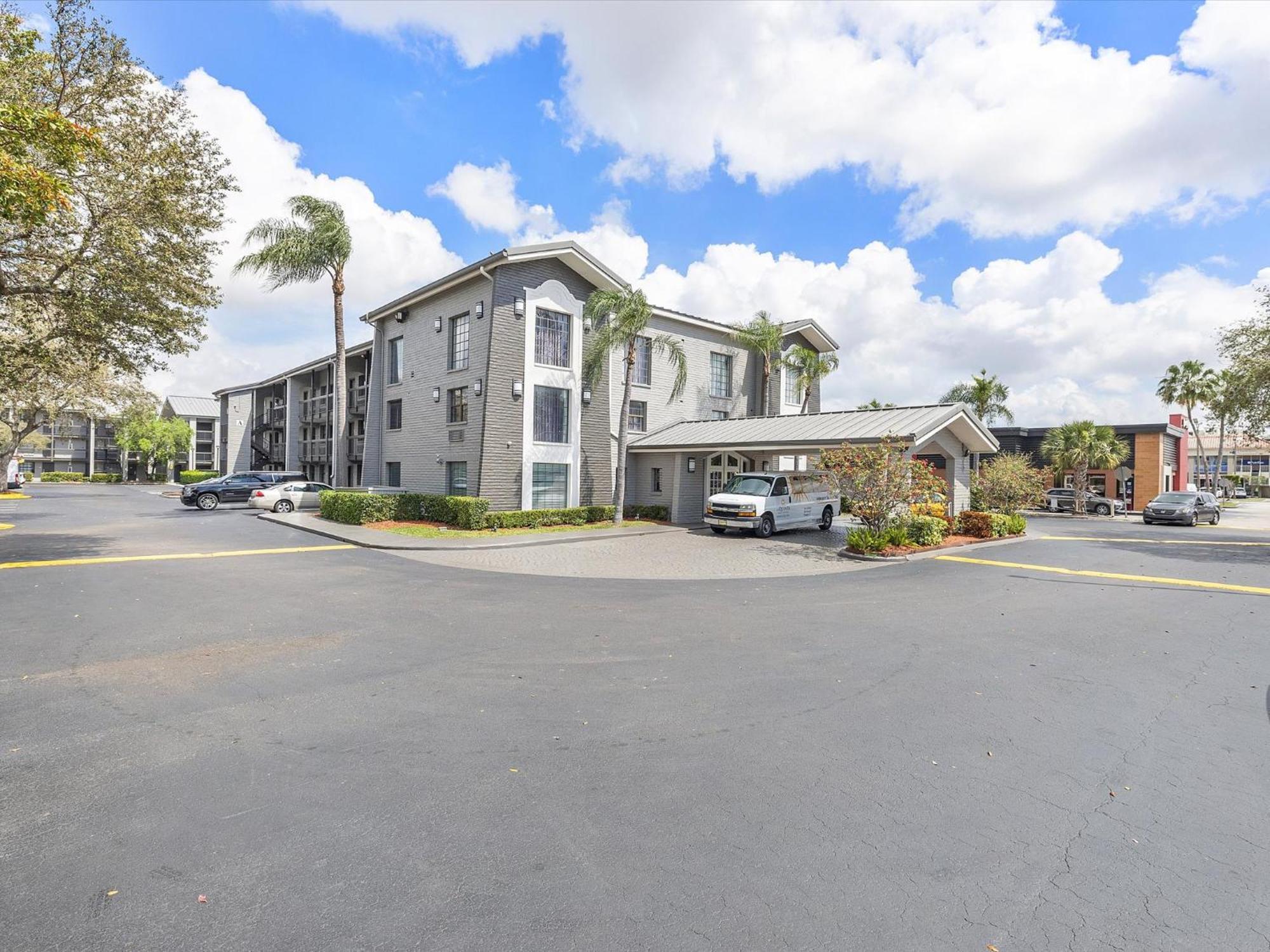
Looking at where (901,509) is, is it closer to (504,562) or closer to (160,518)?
(504,562)

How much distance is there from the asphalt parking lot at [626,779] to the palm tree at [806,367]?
2161 centimetres

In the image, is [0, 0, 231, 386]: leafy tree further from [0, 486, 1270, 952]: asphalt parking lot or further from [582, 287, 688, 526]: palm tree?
[582, 287, 688, 526]: palm tree

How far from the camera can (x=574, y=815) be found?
351 centimetres

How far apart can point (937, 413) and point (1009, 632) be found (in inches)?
451

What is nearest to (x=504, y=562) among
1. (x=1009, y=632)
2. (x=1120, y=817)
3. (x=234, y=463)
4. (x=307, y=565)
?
(x=307, y=565)

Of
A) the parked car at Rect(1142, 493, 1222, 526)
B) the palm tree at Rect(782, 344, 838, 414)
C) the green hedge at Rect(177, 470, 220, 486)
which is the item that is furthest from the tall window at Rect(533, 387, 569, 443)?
the green hedge at Rect(177, 470, 220, 486)

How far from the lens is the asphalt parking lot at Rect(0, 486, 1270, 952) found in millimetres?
2725

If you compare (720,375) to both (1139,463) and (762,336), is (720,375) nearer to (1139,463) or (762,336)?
(762,336)

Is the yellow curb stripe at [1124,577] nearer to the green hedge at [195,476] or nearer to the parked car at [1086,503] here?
the parked car at [1086,503]

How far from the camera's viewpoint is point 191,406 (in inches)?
2753

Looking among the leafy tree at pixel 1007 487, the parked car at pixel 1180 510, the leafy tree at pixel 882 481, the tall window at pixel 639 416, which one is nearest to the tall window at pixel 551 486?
the tall window at pixel 639 416

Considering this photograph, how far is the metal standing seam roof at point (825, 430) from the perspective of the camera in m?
17.4

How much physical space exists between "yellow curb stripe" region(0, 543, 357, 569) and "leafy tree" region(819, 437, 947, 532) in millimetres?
13156

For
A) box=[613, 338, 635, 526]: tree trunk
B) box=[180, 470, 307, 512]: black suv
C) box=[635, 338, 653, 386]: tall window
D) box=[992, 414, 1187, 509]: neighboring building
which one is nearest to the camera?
box=[613, 338, 635, 526]: tree trunk
